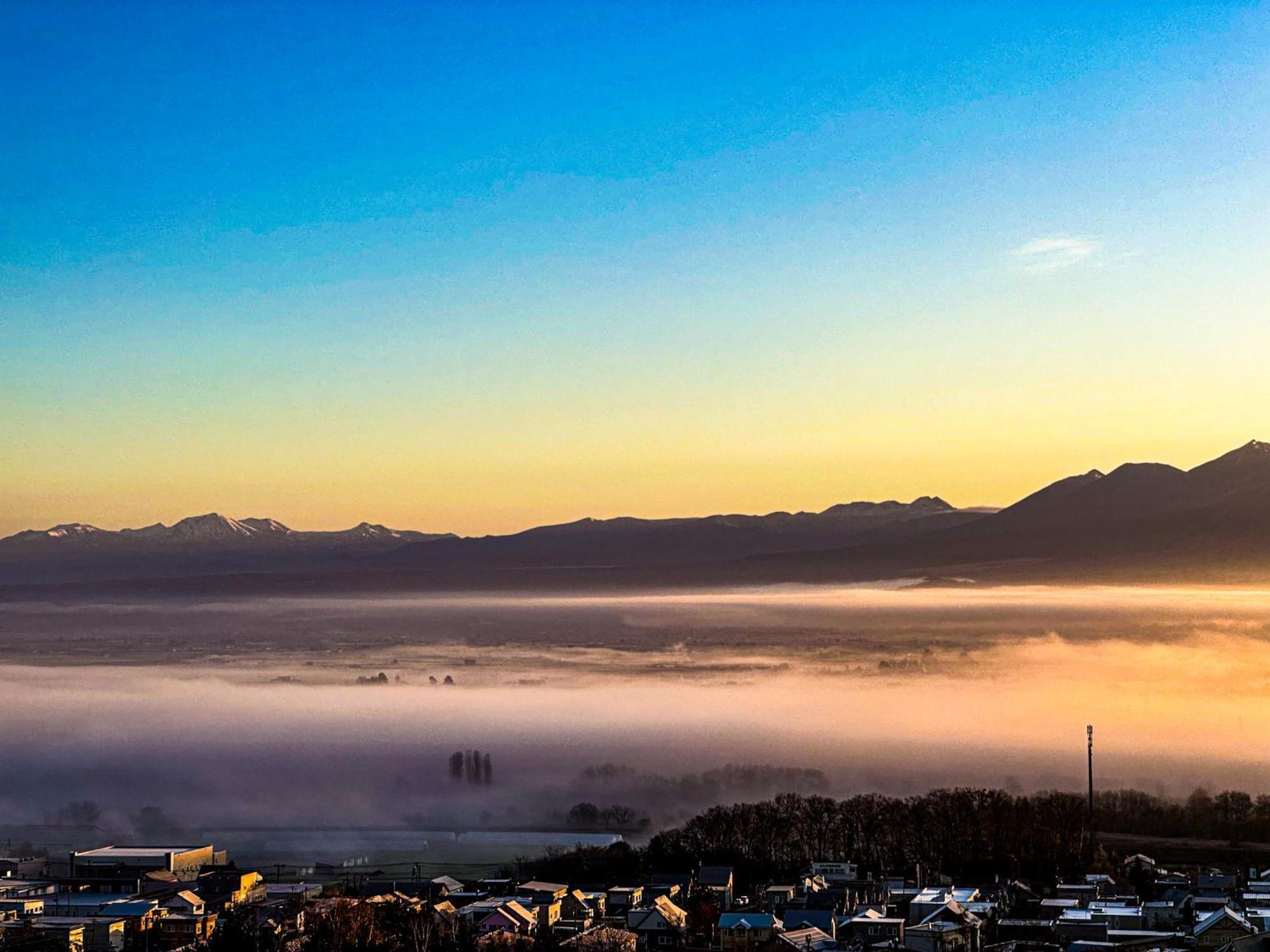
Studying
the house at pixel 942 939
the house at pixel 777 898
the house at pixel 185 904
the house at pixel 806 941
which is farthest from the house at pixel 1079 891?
the house at pixel 185 904

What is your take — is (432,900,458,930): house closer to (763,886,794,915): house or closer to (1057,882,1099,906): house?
(763,886,794,915): house

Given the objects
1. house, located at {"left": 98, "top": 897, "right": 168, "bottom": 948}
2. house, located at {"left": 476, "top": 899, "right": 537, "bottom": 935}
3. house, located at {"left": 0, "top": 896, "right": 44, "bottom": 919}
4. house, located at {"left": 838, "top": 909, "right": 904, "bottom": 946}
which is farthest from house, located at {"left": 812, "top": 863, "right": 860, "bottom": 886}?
house, located at {"left": 0, "top": 896, "right": 44, "bottom": 919}

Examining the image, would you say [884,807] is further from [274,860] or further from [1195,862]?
[274,860]

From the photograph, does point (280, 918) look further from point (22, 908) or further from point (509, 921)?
point (22, 908)

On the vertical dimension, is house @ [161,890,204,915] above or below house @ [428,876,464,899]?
above

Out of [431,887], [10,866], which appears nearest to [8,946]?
[431,887]

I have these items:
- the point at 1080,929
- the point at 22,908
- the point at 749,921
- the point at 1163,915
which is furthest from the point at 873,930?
the point at 22,908
